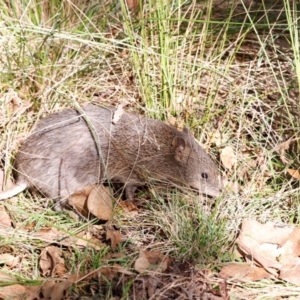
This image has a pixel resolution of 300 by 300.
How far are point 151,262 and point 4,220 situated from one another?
106cm

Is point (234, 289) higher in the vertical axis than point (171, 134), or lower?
lower

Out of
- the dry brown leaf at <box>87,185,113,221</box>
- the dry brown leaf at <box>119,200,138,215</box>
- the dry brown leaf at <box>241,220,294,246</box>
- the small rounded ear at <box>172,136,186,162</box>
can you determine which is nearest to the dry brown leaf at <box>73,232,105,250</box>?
the dry brown leaf at <box>87,185,113,221</box>

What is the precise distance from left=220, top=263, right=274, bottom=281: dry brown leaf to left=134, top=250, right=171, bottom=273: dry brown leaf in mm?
340

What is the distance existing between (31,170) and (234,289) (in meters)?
1.61

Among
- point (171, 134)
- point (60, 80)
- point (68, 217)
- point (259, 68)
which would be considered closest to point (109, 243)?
point (68, 217)

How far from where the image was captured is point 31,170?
482 cm

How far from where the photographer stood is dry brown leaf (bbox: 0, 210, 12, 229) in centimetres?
452

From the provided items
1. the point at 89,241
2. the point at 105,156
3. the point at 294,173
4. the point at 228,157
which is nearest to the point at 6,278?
the point at 89,241

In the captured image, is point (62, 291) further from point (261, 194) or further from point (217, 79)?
point (217, 79)

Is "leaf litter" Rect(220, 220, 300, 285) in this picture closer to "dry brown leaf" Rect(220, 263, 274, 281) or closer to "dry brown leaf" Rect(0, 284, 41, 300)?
"dry brown leaf" Rect(220, 263, 274, 281)

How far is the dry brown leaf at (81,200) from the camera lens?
4682 mm

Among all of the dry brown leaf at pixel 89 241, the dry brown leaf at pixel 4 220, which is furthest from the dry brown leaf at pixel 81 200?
the dry brown leaf at pixel 4 220

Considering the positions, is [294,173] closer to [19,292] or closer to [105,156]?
[105,156]

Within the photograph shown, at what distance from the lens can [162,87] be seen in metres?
5.28
